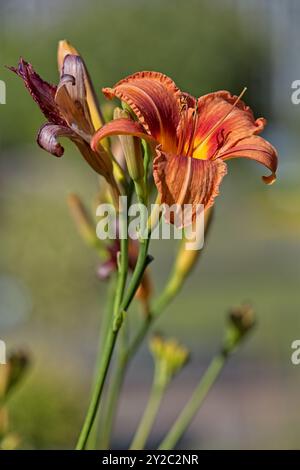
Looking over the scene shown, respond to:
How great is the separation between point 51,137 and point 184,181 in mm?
87

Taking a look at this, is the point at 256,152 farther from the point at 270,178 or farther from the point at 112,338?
the point at 112,338

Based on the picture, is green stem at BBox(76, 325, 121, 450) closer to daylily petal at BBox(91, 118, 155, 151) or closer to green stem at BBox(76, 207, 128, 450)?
green stem at BBox(76, 207, 128, 450)

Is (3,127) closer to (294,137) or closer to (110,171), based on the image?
(294,137)

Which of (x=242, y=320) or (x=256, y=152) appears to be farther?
(x=242, y=320)

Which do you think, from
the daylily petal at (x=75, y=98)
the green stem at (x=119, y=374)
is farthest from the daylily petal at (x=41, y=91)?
the green stem at (x=119, y=374)

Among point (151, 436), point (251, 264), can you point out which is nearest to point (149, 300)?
point (151, 436)

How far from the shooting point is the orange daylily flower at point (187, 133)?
1.67 feet

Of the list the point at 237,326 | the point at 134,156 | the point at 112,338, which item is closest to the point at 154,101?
the point at 134,156

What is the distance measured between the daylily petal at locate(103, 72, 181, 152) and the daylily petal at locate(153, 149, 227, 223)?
0.03 meters

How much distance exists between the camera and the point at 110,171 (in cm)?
58

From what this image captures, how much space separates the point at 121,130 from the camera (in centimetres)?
50

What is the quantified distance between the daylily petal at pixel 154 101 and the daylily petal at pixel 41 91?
4cm

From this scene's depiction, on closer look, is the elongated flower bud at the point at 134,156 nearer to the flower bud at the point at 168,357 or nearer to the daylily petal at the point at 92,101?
the daylily petal at the point at 92,101
